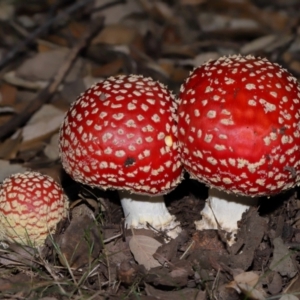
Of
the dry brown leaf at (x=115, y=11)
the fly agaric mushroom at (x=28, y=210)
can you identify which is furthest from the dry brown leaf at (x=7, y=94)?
the fly agaric mushroom at (x=28, y=210)

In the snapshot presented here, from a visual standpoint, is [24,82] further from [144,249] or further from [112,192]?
[144,249]

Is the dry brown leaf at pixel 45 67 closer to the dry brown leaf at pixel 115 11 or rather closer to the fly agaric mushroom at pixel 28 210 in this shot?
the dry brown leaf at pixel 115 11

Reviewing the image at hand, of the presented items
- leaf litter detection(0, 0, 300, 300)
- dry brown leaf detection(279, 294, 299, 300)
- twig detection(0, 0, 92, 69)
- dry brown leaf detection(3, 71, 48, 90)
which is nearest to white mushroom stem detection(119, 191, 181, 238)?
leaf litter detection(0, 0, 300, 300)

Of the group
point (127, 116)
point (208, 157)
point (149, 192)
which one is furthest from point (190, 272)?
point (127, 116)

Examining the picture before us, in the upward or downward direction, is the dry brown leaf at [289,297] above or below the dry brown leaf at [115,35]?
above

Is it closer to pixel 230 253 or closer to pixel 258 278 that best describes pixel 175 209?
pixel 230 253

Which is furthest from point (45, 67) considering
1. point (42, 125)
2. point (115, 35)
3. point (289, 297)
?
point (289, 297)
